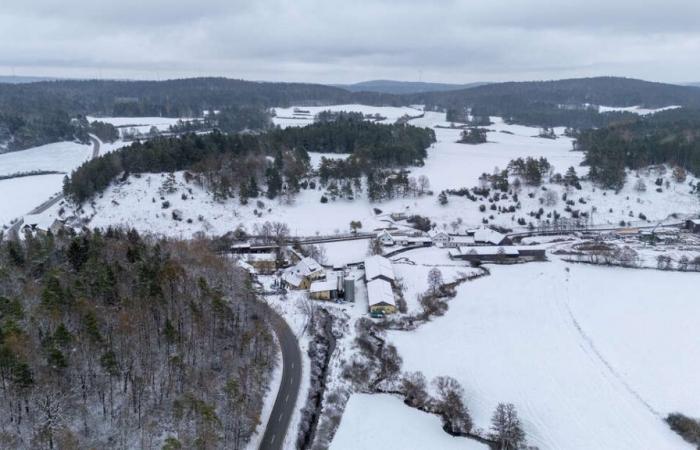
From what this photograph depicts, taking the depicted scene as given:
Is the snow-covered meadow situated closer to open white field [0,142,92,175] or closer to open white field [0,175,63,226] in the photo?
open white field [0,142,92,175]

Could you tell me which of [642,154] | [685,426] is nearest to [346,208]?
[685,426]

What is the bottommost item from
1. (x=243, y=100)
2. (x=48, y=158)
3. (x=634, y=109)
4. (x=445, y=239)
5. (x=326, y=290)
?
(x=326, y=290)

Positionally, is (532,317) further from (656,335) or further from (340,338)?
(340,338)

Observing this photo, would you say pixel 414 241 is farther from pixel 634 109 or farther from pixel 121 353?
pixel 634 109

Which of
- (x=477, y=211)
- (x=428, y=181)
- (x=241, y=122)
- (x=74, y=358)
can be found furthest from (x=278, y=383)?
(x=241, y=122)

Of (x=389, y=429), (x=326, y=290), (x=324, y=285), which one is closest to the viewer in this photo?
(x=389, y=429)

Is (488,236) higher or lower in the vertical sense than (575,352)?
higher

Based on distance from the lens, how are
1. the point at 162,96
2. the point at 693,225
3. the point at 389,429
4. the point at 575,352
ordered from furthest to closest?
the point at 162,96 → the point at 693,225 → the point at 575,352 → the point at 389,429
